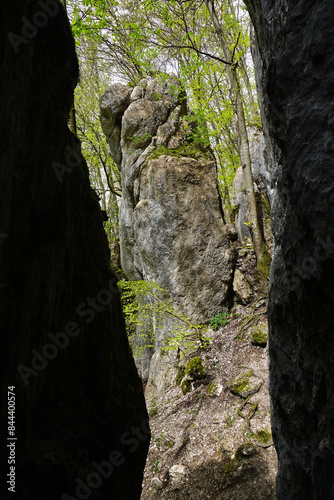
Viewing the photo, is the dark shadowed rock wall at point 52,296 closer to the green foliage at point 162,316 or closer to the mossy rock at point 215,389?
the mossy rock at point 215,389

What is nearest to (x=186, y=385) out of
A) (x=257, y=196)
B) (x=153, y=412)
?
(x=153, y=412)

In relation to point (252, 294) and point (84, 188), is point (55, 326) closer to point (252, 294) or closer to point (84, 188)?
point (84, 188)

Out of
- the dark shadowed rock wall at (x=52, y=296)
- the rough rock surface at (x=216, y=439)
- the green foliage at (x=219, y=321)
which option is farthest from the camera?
the green foliage at (x=219, y=321)

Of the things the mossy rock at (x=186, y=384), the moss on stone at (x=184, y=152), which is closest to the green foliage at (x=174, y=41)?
the moss on stone at (x=184, y=152)

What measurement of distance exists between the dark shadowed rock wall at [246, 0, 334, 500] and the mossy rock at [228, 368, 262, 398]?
312 centimetres

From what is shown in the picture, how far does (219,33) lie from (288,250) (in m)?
9.32

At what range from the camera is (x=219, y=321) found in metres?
8.80

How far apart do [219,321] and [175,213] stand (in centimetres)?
362

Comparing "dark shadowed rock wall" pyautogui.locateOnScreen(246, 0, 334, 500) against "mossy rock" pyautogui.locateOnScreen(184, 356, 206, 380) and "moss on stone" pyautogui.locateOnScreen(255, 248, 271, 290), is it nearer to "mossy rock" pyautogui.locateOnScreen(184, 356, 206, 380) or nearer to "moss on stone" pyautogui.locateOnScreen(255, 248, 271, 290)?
"mossy rock" pyautogui.locateOnScreen(184, 356, 206, 380)

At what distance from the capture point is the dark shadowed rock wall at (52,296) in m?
1.89

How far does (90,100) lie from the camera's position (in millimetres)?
16359

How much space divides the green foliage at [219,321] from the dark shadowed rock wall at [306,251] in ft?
19.9

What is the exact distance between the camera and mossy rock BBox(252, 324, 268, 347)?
21.6 ft

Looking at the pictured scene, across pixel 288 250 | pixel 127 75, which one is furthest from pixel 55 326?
pixel 127 75
